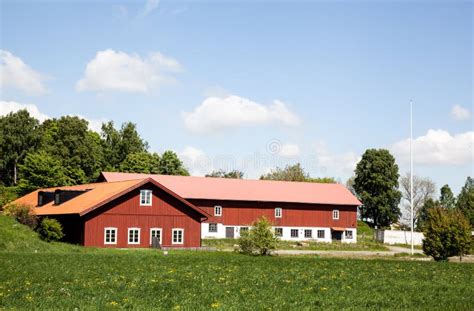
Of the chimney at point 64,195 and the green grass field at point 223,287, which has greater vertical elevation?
the chimney at point 64,195

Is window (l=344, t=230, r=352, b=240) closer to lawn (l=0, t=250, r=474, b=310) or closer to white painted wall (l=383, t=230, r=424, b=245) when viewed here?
white painted wall (l=383, t=230, r=424, b=245)

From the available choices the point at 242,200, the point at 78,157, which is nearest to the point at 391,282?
the point at 242,200

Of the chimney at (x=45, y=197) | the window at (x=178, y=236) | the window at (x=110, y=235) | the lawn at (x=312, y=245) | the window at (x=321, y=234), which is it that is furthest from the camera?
the window at (x=321, y=234)

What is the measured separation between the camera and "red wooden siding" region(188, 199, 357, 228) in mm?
71312

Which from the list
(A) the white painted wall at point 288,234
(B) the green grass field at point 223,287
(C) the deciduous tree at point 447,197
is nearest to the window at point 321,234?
(A) the white painted wall at point 288,234

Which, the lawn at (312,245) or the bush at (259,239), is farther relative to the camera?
the lawn at (312,245)

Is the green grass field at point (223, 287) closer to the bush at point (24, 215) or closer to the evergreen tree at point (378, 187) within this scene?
the bush at point (24, 215)

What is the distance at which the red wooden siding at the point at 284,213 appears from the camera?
2808 inches

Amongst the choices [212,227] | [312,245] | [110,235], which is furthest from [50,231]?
[312,245]

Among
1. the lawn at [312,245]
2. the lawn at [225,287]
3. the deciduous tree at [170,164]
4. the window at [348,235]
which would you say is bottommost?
the lawn at [312,245]

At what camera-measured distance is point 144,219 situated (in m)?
52.0

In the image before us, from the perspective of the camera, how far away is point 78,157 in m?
87.1

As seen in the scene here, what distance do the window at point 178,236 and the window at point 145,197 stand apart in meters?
3.37

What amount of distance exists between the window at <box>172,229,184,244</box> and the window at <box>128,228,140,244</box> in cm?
315
